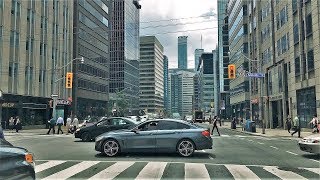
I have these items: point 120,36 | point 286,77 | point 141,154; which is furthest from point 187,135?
point 120,36

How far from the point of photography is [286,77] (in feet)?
147

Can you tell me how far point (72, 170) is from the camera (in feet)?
35.4

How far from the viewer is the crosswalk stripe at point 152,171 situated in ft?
32.0

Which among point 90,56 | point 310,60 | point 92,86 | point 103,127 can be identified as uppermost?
Result: point 90,56

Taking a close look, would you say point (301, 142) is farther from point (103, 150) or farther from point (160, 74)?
point (160, 74)

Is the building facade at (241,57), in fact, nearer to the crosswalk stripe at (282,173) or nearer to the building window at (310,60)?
the building window at (310,60)

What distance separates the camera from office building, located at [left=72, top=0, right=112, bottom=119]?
74.1 metres

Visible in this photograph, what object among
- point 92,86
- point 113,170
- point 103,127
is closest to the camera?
point 113,170

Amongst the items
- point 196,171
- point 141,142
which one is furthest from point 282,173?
point 141,142

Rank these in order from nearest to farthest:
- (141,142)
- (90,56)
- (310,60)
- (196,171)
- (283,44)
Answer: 1. (196,171)
2. (141,142)
3. (310,60)
4. (283,44)
5. (90,56)

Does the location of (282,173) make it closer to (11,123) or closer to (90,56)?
(11,123)

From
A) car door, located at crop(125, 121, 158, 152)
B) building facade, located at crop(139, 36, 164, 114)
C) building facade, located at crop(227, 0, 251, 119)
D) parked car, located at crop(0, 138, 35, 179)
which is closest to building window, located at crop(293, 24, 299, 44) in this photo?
building facade, located at crop(227, 0, 251, 119)

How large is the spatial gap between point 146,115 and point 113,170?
43.2m

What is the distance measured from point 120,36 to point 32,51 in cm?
10440
